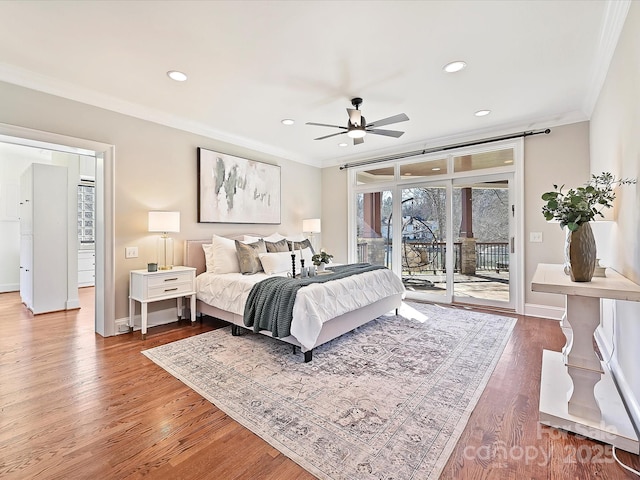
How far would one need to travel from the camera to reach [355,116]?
3.20 metres

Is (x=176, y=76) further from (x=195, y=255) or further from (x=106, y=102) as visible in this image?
(x=195, y=255)

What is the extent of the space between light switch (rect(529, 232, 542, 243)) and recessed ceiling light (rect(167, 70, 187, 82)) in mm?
4634

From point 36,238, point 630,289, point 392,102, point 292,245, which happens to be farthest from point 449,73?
point 36,238

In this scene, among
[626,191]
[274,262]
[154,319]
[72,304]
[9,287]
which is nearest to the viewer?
[626,191]

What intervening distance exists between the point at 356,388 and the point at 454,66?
2.91m

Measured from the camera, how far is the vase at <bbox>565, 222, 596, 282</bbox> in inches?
69.9

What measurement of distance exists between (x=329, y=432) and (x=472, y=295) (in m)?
3.83

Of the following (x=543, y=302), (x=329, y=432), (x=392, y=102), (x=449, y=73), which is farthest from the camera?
(x=543, y=302)

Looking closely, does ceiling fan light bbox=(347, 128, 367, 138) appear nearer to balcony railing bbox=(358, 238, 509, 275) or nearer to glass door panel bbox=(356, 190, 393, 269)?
glass door panel bbox=(356, 190, 393, 269)

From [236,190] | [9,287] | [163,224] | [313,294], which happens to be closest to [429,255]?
[313,294]

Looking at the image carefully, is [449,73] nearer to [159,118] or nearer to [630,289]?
[630,289]

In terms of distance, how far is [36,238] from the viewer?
14.3 feet

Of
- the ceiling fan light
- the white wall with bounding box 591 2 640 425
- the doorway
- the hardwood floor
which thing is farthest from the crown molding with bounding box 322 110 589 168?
the doorway

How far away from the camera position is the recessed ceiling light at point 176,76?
281cm
